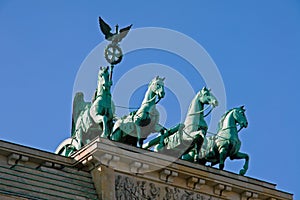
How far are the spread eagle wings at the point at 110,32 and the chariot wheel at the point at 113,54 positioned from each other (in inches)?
9.7

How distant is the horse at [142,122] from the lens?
113 ft

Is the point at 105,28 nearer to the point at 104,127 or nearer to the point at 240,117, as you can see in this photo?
the point at 104,127

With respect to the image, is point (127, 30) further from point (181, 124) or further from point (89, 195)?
point (89, 195)

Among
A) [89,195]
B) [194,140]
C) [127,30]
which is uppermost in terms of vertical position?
[127,30]

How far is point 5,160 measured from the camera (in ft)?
103

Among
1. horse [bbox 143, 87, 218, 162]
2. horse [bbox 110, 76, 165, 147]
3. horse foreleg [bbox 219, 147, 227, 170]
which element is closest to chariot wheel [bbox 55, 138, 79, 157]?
horse [bbox 110, 76, 165, 147]

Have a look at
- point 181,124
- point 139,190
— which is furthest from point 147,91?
point 139,190

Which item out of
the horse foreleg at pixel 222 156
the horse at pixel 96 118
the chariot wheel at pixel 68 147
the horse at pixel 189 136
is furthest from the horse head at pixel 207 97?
the chariot wheel at pixel 68 147

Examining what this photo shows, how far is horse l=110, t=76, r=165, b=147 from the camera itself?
113 feet

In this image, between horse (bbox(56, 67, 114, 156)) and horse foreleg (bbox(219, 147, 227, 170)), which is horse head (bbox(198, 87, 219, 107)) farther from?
horse (bbox(56, 67, 114, 156))

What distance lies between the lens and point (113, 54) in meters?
35.2

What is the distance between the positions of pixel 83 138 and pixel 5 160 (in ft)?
13.0

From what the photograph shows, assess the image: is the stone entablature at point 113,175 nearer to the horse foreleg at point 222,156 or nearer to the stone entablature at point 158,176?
the stone entablature at point 158,176

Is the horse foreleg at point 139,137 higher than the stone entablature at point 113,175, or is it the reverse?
the horse foreleg at point 139,137
